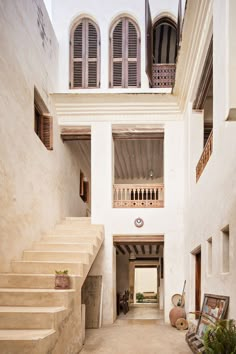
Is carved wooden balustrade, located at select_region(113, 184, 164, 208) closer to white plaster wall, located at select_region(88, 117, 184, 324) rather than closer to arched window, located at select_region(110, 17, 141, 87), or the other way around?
white plaster wall, located at select_region(88, 117, 184, 324)

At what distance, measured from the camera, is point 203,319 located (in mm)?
7219

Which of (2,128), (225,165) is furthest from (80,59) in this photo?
(225,165)

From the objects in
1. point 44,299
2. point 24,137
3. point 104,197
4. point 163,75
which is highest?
point 163,75

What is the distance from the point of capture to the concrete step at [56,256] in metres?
8.49

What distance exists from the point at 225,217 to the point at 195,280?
12.8ft

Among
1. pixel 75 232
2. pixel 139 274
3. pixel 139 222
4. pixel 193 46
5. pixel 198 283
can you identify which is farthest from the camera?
pixel 139 274

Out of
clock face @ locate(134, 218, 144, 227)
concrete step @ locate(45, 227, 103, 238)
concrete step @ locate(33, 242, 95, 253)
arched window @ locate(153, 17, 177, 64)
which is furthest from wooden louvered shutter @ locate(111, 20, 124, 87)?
concrete step @ locate(33, 242, 95, 253)

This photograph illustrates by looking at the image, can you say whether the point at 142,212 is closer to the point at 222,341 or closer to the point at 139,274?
the point at 222,341

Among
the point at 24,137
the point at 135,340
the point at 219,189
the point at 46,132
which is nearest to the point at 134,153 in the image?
the point at 46,132

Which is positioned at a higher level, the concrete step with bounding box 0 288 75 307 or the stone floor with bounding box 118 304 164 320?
the concrete step with bounding box 0 288 75 307

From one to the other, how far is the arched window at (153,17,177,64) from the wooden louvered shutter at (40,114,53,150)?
435cm

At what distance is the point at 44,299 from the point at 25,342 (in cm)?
149

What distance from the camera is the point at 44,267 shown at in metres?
8.02

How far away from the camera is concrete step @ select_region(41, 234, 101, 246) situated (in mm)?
9789
